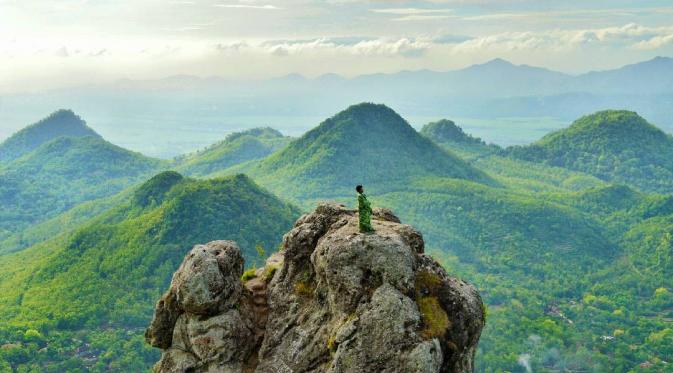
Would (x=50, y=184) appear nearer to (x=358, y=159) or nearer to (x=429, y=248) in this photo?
(x=358, y=159)

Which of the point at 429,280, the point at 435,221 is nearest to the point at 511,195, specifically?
the point at 435,221

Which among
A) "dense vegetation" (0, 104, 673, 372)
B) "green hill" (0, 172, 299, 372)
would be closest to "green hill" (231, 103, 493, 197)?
"dense vegetation" (0, 104, 673, 372)

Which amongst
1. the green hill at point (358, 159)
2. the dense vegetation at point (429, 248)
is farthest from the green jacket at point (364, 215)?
the green hill at point (358, 159)

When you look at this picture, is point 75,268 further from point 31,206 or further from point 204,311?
point 31,206

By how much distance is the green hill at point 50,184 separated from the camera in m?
158

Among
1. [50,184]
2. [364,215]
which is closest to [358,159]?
[50,184]

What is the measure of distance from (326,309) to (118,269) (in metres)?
→ 68.7

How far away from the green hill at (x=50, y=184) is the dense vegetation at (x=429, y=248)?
74.2 ft

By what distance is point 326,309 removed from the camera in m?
21.7

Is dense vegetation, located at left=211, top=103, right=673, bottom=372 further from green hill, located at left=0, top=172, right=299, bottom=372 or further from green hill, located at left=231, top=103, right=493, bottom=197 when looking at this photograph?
green hill, located at left=0, top=172, right=299, bottom=372

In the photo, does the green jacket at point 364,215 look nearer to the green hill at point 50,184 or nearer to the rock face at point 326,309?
the rock face at point 326,309

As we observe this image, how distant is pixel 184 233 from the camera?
91688 millimetres

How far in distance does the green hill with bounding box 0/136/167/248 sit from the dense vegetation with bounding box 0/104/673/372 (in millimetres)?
22612

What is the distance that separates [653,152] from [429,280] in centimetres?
19705
